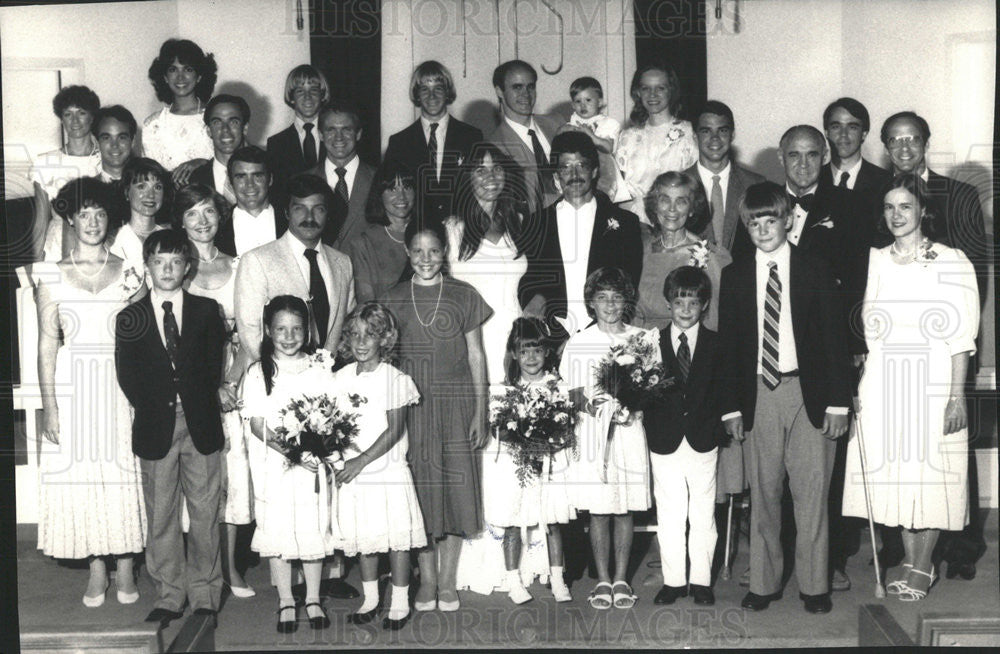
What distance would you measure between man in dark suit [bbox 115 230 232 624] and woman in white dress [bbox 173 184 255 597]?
59 millimetres

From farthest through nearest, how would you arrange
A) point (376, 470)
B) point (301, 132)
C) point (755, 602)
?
1. point (301, 132)
2. point (755, 602)
3. point (376, 470)

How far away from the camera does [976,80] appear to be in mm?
6141

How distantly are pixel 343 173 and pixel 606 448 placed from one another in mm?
1945

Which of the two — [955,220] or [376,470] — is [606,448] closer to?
[376,470]

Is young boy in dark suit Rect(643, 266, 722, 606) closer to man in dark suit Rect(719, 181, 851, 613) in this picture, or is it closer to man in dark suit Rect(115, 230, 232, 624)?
man in dark suit Rect(719, 181, 851, 613)

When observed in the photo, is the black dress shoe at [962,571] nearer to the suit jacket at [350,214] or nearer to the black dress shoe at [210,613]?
the suit jacket at [350,214]

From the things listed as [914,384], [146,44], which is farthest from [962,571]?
[146,44]

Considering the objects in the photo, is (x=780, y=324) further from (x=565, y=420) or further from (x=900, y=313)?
(x=565, y=420)

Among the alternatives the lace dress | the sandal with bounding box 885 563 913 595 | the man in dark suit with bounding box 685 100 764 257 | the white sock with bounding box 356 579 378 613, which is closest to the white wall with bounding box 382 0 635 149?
the man in dark suit with bounding box 685 100 764 257

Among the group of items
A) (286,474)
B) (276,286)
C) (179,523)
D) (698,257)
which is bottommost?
(179,523)

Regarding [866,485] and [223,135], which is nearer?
[866,485]

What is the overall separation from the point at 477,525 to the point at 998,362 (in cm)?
284

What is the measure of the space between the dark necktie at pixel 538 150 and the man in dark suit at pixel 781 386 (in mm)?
1059

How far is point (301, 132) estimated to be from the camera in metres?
6.25
